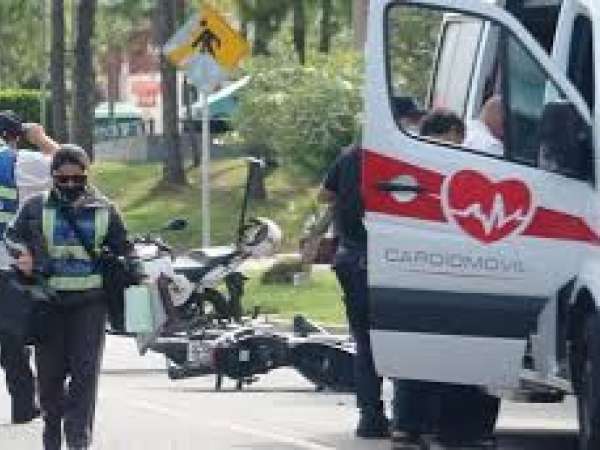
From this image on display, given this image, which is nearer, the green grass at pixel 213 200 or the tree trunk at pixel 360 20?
the tree trunk at pixel 360 20

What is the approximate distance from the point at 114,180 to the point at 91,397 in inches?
1441

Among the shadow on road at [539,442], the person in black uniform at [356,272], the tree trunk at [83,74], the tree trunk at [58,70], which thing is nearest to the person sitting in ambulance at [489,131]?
the person in black uniform at [356,272]

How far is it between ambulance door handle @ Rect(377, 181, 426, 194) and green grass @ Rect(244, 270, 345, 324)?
1123cm

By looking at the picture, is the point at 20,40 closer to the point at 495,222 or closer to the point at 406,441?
the point at 406,441

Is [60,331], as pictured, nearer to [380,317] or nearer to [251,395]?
[380,317]

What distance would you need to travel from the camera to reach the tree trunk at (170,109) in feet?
138

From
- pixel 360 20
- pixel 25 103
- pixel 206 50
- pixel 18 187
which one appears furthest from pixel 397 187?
pixel 25 103

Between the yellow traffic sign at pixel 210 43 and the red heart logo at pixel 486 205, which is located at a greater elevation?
the red heart logo at pixel 486 205

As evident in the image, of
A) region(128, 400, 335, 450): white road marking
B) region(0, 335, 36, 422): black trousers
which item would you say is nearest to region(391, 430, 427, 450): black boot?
region(128, 400, 335, 450): white road marking

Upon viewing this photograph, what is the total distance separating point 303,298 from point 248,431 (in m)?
11.6

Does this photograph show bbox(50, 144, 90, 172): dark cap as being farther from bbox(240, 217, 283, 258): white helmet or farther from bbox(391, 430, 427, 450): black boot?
bbox(240, 217, 283, 258): white helmet

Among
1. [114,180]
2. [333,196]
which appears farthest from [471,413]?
[114,180]

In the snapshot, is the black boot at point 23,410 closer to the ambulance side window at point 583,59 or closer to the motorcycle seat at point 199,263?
the ambulance side window at point 583,59

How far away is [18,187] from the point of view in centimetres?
1390
